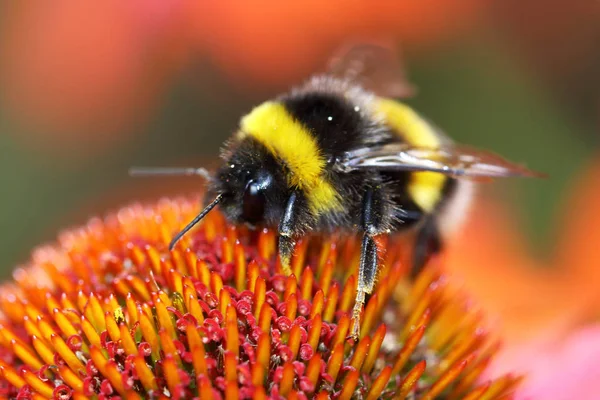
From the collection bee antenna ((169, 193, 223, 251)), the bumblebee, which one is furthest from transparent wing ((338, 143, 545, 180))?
bee antenna ((169, 193, 223, 251))

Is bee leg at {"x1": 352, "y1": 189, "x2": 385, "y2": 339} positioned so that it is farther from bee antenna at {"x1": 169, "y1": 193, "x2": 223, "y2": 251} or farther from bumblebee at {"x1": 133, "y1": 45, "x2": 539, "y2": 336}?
bee antenna at {"x1": 169, "y1": 193, "x2": 223, "y2": 251}

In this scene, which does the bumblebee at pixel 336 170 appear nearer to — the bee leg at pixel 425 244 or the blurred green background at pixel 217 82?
the bee leg at pixel 425 244

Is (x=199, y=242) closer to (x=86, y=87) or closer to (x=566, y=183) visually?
(x=566, y=183)

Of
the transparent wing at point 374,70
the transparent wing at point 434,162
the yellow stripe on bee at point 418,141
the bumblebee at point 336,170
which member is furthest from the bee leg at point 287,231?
the transparent wing at point 374,70

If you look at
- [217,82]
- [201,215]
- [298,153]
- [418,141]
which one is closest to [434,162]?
[418,141]

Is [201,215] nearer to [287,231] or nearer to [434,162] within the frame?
[287,231]
